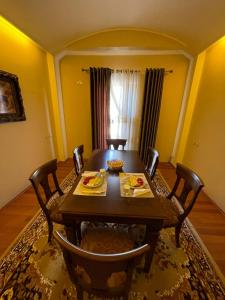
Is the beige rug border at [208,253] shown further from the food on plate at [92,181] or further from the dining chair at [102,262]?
the food on plate at [92,181]

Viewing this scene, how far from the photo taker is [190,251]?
1428 millimetres

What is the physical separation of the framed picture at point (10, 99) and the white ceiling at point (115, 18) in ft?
2.36

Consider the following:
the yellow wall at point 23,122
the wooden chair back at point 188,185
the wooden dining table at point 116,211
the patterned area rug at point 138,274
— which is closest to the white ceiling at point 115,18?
the yellow wall at point 23,122

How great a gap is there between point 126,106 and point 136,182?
2366 mm

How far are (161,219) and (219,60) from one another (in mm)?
2720

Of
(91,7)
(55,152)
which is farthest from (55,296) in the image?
(91,7)

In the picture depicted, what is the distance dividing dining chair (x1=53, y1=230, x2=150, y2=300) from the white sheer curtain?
256cm

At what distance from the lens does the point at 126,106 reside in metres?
3.25

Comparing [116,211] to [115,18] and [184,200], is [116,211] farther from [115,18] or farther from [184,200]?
[115,18]

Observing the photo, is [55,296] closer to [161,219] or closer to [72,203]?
[72,203]

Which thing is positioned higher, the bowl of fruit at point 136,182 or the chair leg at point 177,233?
the bowl of fruit at point 136,182

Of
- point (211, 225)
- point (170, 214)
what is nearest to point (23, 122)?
point (170, 214)

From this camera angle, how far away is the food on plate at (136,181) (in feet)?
4.07

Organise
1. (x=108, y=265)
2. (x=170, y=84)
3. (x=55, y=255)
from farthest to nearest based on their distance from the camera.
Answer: (x=170, y=84) < (x=55, y=255) < (x=108, y=265)
